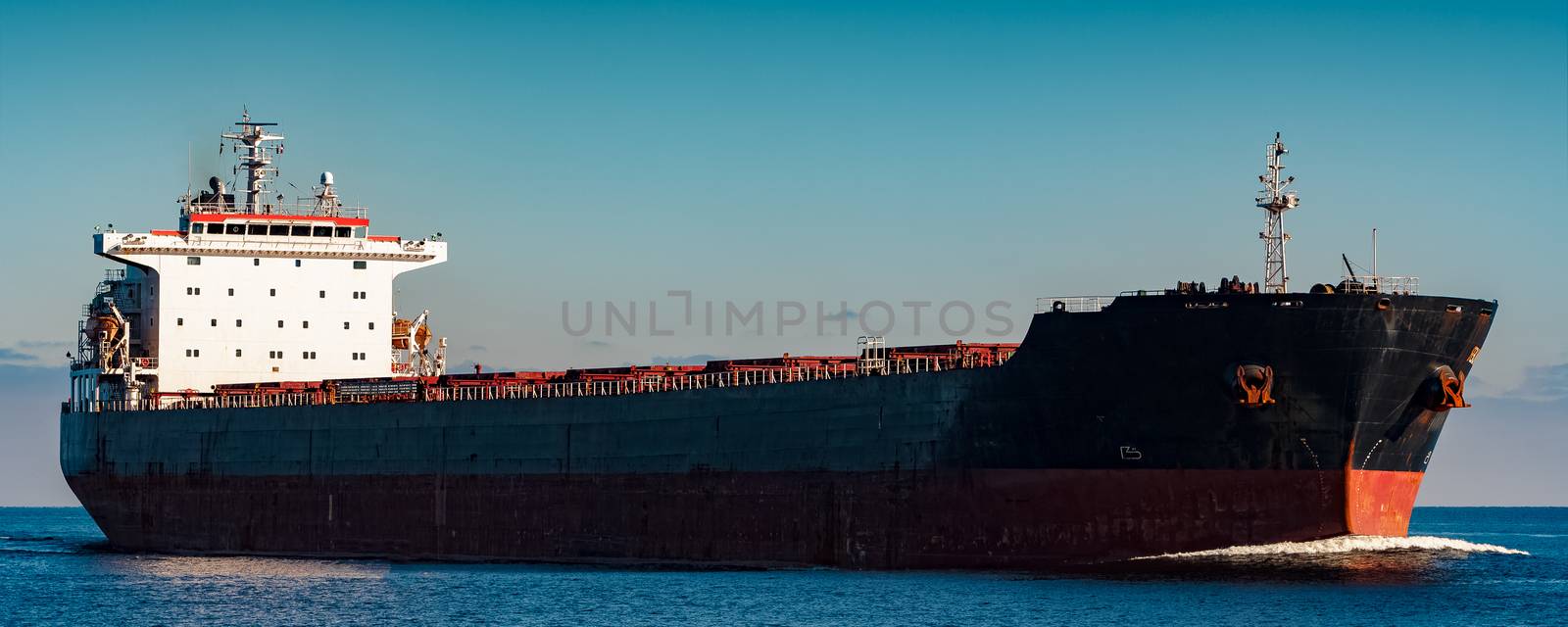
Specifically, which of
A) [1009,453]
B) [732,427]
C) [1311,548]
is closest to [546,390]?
[732,427]

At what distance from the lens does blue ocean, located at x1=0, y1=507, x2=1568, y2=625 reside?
28125 mm

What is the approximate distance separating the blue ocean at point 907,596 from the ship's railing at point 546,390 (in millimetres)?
4060

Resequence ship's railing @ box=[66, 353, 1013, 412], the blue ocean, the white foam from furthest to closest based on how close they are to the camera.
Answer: ship's railing @ box=[66, 353, 1013, 412]
the white foam
the blue ocean

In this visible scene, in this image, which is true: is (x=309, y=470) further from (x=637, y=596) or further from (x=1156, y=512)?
(x=1156, y=512)

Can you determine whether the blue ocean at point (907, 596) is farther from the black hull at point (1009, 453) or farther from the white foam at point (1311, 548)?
the black hull at point (1009, 453)

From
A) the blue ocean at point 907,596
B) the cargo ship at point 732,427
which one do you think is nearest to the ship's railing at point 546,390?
the cargo ship at point 732,427

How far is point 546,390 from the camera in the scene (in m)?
42.9

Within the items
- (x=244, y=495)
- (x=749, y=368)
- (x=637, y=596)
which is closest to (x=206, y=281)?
(x=244, y=495)

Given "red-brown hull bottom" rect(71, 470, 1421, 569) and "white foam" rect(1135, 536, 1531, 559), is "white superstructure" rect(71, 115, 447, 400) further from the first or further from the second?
"white foam" rect(1135, 536, 1531, 559)

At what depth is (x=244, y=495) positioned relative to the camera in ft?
153

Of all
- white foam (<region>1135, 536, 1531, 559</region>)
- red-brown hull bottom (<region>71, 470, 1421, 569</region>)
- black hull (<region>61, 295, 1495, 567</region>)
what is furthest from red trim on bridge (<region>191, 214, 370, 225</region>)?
white foam (<region>1135, 536, 1531, 559</region>)

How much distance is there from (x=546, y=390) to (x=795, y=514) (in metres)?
9.83

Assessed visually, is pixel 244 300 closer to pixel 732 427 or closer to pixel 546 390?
pixel 546 390

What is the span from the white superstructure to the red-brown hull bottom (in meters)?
3.83
